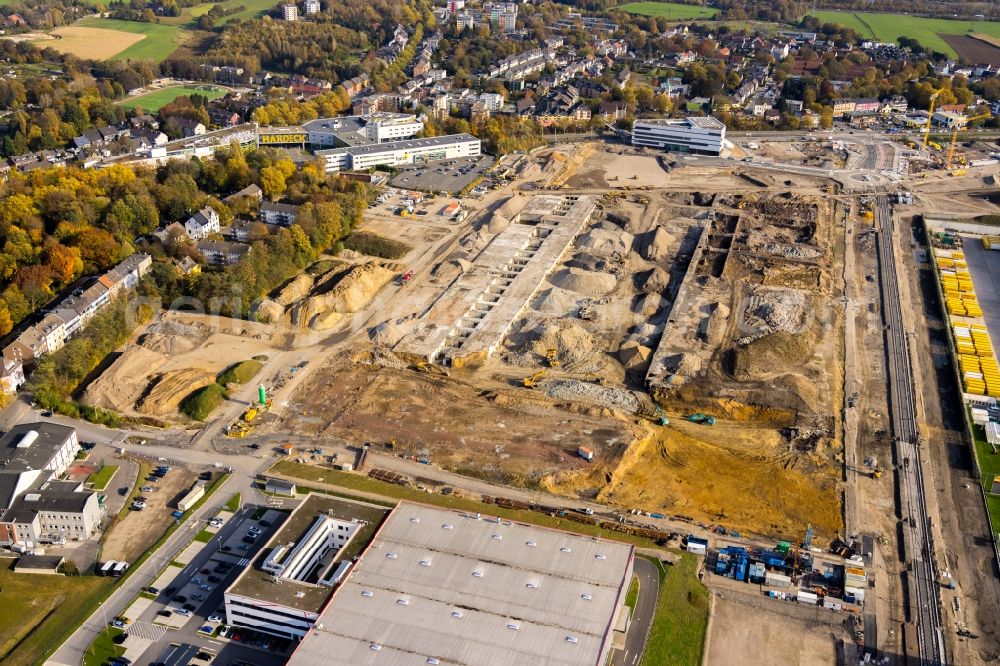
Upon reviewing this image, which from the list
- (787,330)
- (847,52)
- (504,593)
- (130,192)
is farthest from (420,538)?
(847,52)

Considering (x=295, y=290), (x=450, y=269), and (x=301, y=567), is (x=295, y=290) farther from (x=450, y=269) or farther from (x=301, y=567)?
(x=301, y=567)

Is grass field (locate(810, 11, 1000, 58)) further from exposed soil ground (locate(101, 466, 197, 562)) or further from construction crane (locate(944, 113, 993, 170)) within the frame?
exposed soil ground (locate(101, 466, 197, 562))

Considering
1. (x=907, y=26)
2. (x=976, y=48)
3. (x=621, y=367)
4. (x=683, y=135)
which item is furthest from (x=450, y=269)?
(x=907, y=26)

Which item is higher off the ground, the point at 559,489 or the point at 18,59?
the point at 18,59

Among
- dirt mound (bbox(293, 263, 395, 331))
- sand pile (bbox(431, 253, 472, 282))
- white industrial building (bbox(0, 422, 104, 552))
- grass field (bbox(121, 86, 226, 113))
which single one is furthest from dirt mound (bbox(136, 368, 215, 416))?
grass field (bbox(121, 86, 226, 113))

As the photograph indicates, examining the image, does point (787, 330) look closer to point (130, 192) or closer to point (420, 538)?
point (420, 538)
